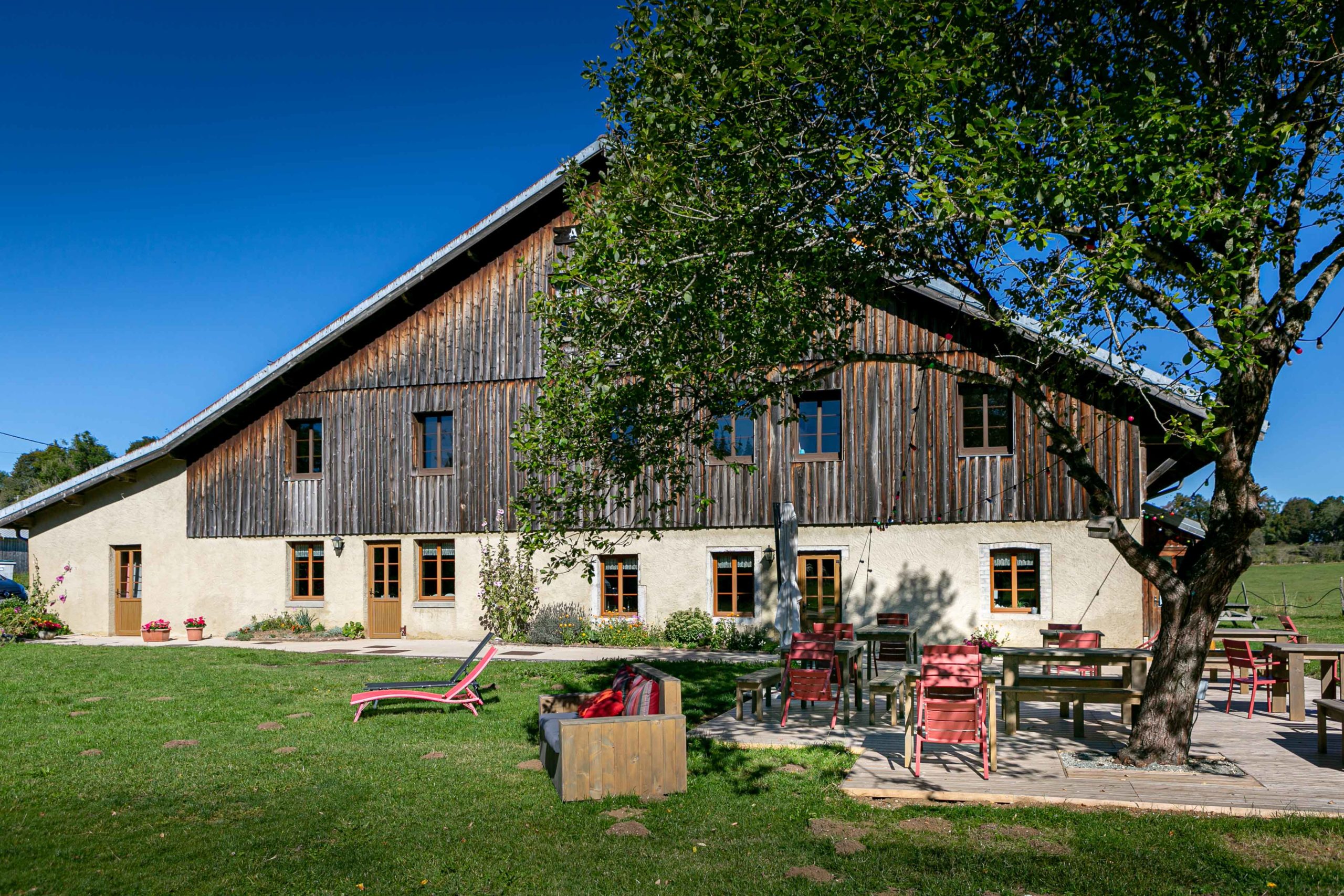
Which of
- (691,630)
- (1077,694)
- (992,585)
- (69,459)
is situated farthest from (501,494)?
(69,459)

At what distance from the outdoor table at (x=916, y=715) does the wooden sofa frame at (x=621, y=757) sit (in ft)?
6.36

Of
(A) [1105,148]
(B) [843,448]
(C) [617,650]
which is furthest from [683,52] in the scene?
(C) [617,650]

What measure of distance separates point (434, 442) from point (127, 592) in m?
7.88

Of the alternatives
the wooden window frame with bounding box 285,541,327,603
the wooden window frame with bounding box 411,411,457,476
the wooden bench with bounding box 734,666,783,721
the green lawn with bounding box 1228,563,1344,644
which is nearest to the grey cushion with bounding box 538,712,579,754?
the wooden bench with bounding box 734,666,783,721

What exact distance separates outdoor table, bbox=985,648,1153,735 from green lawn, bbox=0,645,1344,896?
2.13 metres

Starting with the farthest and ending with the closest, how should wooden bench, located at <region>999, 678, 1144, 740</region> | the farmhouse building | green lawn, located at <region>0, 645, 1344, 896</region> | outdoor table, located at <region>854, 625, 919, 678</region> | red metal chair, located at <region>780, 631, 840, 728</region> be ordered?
1. the farmhouse building
2. outdoor table, located at <region>854, 625, 919, 678</region>
3. red metal chair, located at <region>780, 631, 840, 728</region>
4. wooden bench, located at <region>999, 678, 1144, 740</region>
5. green lawn, located at <region>0, 645, 1344, 896</region>

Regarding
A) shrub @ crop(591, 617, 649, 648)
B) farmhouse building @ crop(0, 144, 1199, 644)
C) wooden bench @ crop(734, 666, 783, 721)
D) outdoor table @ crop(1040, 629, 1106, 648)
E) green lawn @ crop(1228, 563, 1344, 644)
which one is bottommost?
green lawn @ crop(1228, 563, 1344, 644)

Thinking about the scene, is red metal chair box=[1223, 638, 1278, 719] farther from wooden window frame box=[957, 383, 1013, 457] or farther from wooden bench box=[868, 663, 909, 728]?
wooden window frame box=[957, 383, 1013, 457]

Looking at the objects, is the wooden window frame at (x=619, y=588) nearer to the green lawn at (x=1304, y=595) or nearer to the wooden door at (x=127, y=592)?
the wooden door at (x=127, y=592)

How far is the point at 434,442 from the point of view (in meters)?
20.6

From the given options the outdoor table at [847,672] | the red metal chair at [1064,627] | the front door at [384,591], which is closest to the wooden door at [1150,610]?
the red metal chair at [1064,627]

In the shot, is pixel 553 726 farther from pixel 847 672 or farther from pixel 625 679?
pixel 847 672

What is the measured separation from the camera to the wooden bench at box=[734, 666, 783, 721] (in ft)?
33.9

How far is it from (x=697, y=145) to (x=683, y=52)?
0.73 m
